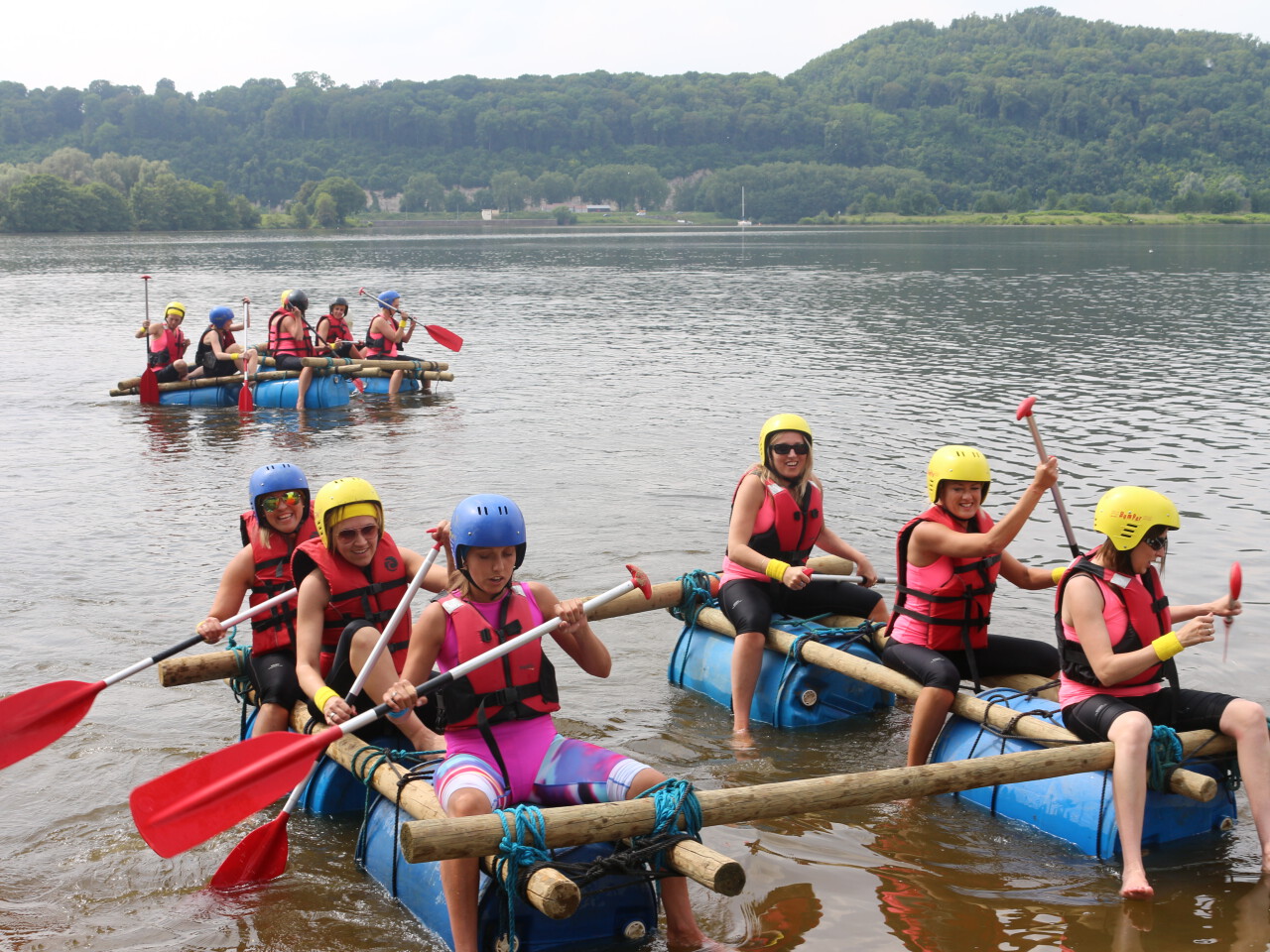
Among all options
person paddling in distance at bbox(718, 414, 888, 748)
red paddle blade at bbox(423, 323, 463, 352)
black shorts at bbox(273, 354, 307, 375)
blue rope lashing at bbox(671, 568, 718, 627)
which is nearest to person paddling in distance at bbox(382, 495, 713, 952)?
person paddling in distance at bbox(718, 414, 888, 748)

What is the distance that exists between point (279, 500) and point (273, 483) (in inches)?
4.4

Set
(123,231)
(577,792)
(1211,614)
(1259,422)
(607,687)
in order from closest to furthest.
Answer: (577,792) < (1211,614) < (607,687) < (1259,422) < (123,231)

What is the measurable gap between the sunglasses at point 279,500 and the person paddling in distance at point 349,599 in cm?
60

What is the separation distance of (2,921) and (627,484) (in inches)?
425

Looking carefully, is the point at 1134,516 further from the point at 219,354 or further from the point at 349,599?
the point at 219,354

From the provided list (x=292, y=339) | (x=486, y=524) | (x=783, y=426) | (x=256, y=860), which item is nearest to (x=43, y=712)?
(x=256, y=860)

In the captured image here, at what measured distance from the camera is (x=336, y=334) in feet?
78.0

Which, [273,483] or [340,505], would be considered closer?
[340,505]

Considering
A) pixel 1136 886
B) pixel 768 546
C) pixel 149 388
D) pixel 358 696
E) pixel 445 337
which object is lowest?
pixel 1136 886

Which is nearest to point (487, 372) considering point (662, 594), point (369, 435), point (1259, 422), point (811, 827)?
point (369, 435)

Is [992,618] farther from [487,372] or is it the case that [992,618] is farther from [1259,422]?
[487,372]

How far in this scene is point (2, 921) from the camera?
20.2 ft

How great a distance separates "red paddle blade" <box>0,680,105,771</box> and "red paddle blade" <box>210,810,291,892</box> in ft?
5.44

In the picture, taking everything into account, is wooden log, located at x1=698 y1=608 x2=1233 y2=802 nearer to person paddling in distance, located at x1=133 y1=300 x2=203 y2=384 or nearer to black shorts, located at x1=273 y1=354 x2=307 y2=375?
black shorts, located at x1=273 y1=354 x2=307 y2=375
